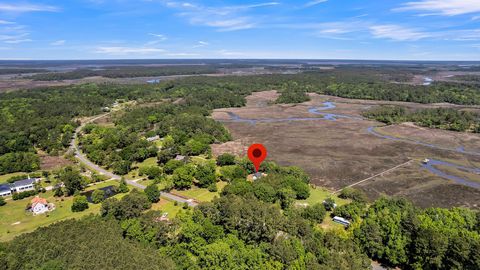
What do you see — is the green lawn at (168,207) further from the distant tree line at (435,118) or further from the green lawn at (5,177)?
the distant tree line at (435,118)

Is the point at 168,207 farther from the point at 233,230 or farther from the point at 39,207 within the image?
the point at 39,207

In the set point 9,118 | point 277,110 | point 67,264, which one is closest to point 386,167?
point 67,264

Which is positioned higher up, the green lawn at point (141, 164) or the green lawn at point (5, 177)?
the green lawn at point (141, 164)

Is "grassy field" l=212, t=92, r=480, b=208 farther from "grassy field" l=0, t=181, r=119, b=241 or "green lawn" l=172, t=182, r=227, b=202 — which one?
"grassy field" l=0, t=181, r=119, b=241

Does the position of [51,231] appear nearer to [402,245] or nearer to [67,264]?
[67,264]

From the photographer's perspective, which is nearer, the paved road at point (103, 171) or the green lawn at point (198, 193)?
the paved road at point (103, 171)

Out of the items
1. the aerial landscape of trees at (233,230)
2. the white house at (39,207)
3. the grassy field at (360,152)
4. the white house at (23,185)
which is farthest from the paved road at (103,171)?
the grassy field at (360,152)

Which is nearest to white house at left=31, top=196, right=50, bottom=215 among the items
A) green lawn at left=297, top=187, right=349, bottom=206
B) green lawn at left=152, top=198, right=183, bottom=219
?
green lawn at left=152, top=198, right=183, bottom=219
